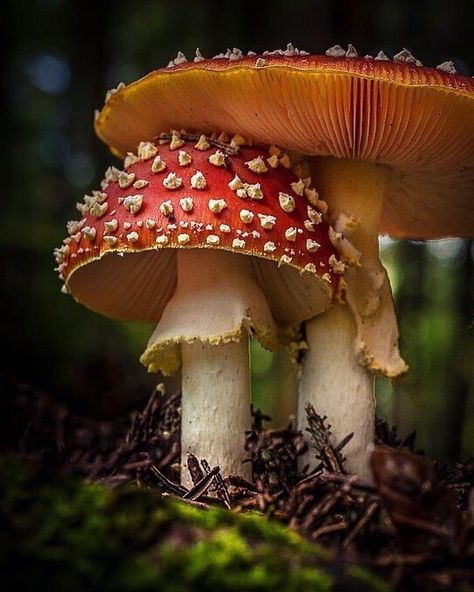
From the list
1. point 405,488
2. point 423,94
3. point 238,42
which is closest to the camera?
point 405,488

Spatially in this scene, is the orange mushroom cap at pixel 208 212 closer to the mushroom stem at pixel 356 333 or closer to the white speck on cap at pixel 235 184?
the white speck on cap at pixel 235 184

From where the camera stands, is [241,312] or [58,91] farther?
[58,91]

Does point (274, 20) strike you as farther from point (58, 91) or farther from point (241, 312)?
point (241, 312)

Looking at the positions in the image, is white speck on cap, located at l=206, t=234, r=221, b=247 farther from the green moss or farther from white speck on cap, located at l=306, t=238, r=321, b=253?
the green moss

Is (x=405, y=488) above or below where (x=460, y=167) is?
below

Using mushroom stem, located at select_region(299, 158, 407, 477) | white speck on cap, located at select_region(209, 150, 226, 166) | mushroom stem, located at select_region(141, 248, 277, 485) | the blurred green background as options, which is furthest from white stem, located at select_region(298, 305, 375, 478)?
the blurred green background

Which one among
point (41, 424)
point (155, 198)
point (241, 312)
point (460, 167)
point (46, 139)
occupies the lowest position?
point (41, 424)

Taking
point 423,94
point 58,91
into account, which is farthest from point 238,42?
point 423,94

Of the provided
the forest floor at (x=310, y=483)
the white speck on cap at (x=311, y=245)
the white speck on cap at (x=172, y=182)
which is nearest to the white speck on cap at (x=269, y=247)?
the white speck on cap at (x=311, y=245)
